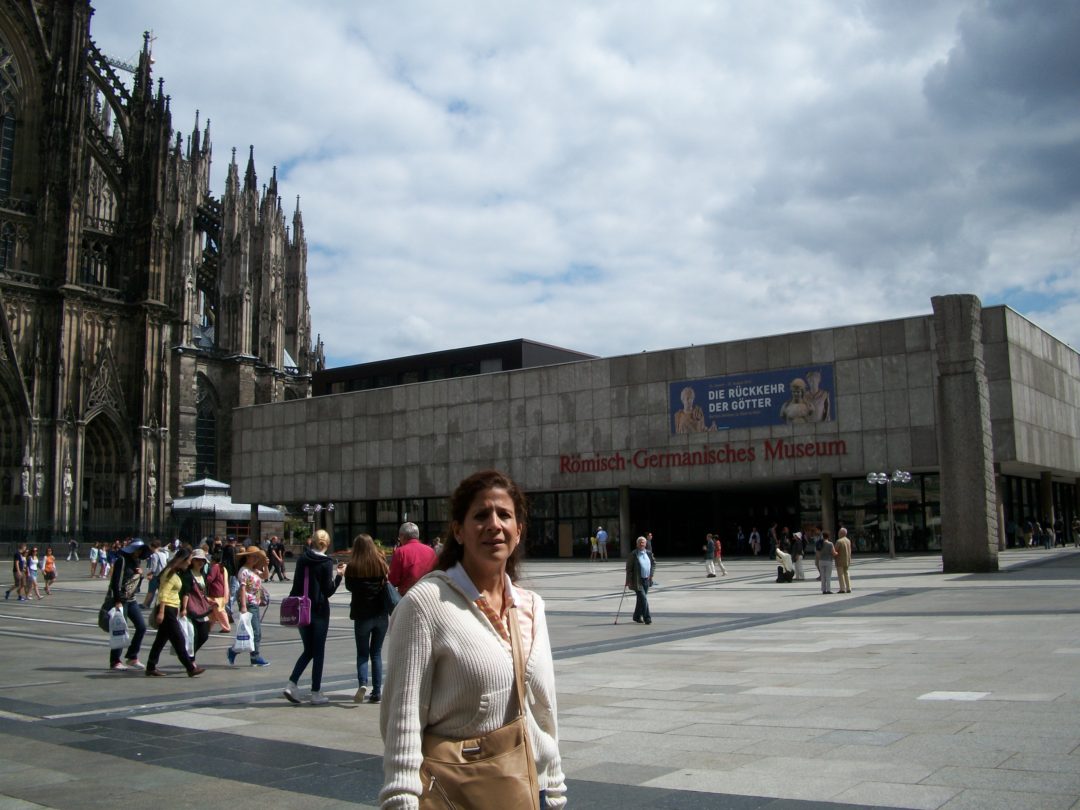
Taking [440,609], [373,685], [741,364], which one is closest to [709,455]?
[741,364]

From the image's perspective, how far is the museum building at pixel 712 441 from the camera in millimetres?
42312

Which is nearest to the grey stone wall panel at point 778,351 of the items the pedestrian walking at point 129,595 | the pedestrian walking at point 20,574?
the pedestrian walking at point 20,574

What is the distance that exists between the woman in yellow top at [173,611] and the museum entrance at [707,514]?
39308 millimetres

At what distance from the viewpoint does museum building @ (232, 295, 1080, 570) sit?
42.3m

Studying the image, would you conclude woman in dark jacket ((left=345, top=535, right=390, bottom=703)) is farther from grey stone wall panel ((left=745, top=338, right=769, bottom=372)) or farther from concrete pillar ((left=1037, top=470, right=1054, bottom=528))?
concrete pillar ((left=1037, top=470, right=1054, bottom=528))

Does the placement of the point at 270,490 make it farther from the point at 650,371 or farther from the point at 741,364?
the point at 741,364

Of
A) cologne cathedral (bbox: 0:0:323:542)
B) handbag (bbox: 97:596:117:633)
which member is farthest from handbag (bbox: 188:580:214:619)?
cologne cathedral (bbox: 0:0:323:542)

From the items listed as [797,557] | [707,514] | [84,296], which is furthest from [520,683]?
[84,296]

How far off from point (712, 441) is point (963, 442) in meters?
19.4

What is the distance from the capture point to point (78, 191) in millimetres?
61562

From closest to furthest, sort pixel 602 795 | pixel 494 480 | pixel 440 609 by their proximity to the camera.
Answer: pixel 440 609
pixel 494 480
pixel 602 795

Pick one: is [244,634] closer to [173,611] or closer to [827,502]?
[173,611]

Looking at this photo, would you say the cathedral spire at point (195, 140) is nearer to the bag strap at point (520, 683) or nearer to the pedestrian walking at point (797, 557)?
the pedestrian walking at point (797, 557)

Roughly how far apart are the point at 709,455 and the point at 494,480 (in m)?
43.7
